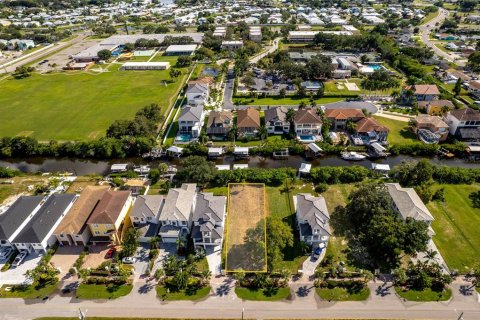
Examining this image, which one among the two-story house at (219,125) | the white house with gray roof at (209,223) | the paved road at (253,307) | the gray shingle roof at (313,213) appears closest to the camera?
the paved road at (253,307)

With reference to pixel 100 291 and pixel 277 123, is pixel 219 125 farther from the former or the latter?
pixel 100 291

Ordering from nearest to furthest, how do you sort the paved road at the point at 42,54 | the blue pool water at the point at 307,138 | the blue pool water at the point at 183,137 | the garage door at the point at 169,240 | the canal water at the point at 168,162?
the garage door at the point at 169,240 → the canal water at the point at 168,162 → the blue pool water at the point at 307,138 → the blue pool water at the point at 183,137 → the paved road at the point at 42,54

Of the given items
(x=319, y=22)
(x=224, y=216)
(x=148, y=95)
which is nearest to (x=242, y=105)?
(x=148, y=95)

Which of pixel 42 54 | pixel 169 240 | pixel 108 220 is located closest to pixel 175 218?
pixel 169 240

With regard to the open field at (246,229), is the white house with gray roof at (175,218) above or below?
above

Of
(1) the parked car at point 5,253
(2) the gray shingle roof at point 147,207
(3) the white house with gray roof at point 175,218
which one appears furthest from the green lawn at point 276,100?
(1) the parked car at point 5,253

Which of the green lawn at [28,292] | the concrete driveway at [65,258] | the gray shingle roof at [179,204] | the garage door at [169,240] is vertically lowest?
the green lawn at [28,292]

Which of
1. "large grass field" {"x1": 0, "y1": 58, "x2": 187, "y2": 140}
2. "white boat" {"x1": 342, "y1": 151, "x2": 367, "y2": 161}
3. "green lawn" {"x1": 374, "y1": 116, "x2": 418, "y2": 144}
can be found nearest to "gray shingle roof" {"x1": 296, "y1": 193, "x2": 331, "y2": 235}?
"white boat" {"x1": 342, "y1": 151, "x2": 367, "y2": 161}

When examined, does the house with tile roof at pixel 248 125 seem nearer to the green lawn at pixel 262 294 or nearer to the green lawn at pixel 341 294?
the green lawn at pixel 262 294
